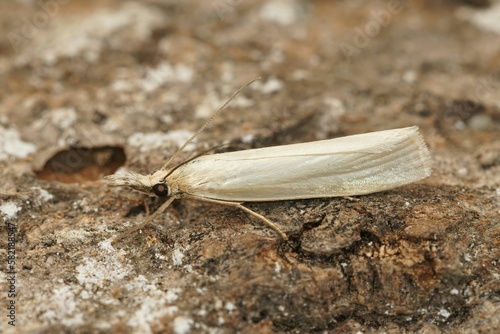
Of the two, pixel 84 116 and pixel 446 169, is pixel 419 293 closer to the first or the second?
pixel 446 169

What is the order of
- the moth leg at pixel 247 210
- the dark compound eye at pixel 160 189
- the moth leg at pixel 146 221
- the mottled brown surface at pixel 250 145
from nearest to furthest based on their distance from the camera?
the mottled brown surface at pixel 250 145 < the moth leg at pixel 247 210 < the moth leg at pixel 146 221 < the dark compound eye at pixel 160 189

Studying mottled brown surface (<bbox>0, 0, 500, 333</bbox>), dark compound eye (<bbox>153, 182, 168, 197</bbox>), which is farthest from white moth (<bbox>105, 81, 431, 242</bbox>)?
mottled brown surface (<bbox>0, 0, 500, 333</bbox>)

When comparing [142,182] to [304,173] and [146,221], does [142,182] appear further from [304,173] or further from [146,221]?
[304,173]

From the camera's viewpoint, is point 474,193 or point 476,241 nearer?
point 476,241

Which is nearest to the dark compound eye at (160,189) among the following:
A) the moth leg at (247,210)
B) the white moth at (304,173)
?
the white moth at (304,173)

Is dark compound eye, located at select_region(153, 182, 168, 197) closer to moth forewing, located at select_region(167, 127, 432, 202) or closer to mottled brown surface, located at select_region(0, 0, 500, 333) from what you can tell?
moth forewing, located at select_region(167, 127, 432, 202)

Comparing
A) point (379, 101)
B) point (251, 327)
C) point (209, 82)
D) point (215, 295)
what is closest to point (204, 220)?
point (215, 295)

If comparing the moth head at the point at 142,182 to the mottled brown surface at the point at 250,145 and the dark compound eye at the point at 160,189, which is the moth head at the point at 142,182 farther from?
the mottled brown surface at the point at 250,145

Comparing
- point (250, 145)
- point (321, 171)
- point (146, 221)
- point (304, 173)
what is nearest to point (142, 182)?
point (146, 221)

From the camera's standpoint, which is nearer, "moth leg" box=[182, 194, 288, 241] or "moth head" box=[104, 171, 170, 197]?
"moth leg" box=[182, 194, 288, 241]
